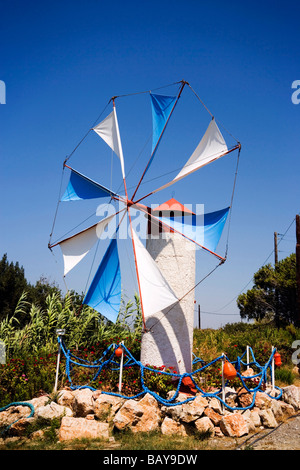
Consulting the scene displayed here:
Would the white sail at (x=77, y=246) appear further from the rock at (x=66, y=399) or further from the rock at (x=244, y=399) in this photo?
the rock at (x=244, y=399)

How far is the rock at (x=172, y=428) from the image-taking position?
6672 millimetres

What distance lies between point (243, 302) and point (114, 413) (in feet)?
80.1

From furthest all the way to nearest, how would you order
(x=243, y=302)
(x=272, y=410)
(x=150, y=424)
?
(x=243, y=302) → (x=272, y=410) → (x=150, y=424)

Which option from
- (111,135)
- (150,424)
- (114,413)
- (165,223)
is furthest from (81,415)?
(111,135)

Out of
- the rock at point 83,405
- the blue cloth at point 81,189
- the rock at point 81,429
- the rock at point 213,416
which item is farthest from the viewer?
the blue cloth at point 81,189

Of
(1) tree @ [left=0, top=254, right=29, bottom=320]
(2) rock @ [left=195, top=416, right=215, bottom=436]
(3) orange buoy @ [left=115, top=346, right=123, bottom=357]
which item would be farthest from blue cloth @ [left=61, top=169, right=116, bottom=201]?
(1) tree @ [left=0, top=254, right=29, bottom=320]

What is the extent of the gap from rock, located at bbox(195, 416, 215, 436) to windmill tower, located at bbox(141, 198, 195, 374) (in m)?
2.31

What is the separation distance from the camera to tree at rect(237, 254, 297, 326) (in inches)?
1021

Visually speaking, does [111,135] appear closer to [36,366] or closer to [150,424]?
[36,366]

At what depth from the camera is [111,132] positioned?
10.0m

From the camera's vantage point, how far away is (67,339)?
450 inches

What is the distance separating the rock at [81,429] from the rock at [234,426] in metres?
2.07

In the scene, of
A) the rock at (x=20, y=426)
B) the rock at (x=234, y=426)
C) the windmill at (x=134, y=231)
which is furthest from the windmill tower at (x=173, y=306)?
the rock at (x=20, y=426)
